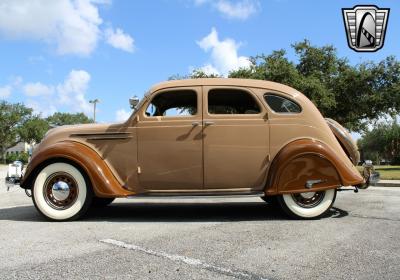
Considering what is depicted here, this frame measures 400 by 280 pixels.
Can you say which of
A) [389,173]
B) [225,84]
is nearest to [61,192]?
[225,84]

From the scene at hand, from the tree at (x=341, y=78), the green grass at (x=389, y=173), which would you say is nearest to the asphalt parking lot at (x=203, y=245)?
the green grass at (x=389, y=173)

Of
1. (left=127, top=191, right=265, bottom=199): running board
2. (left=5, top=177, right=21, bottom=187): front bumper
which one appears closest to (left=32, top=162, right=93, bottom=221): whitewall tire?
(left=5, top=177, right=21, bottom=187): front bumper

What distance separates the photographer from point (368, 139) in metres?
95.2

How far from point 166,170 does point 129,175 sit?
0.54 meters

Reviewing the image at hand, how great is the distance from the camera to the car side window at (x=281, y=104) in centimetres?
684

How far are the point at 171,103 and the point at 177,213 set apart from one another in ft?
5.63

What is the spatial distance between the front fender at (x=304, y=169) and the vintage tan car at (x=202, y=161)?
1cm

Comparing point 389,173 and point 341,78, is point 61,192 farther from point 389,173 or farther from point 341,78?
point 341,78

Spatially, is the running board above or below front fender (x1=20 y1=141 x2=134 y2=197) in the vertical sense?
below

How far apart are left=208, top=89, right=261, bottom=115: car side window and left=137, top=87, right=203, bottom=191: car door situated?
9.4 inches

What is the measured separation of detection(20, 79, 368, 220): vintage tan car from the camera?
6.60 metres

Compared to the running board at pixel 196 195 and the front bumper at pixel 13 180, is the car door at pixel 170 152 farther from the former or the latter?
the front bumper at pixel 13 180

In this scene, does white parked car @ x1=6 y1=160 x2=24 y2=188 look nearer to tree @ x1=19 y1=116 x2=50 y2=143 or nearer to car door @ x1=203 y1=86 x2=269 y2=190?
car door @ x1=203 y1=86 x2=269 y2=190

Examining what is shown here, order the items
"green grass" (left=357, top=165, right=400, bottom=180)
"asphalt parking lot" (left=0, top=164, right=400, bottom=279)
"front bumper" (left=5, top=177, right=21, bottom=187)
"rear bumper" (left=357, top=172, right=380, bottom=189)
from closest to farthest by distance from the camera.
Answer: "asphalt parking lot" (left=0, top=164, right=400, bottom=279)
"rear bumper" (left=357, top=172, right=380, bottom=189)
"front bumper" (left=5, top=177, right=21, bottom=187)
"green grass" (left=357, top=165, right=400, bottom=180)
